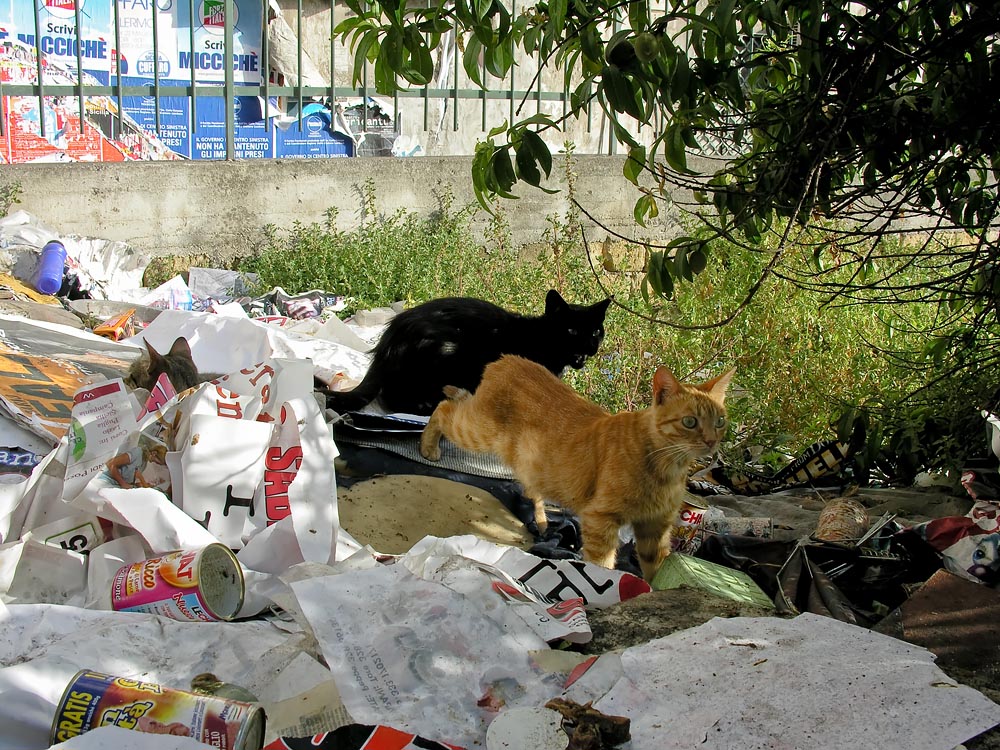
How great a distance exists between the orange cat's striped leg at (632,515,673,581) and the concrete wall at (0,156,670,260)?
173 inches

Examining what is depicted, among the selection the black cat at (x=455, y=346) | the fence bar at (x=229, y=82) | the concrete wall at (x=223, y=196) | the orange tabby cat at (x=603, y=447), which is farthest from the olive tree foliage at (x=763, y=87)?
the fence bar at (x=229, y=82)

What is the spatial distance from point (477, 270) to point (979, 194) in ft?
13.1

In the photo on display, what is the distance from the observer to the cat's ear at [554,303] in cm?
494

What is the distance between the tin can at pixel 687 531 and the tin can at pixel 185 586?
1.77m

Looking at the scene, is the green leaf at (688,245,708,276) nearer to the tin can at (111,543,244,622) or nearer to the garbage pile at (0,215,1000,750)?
the garbage pile at (0,215,1000,750)

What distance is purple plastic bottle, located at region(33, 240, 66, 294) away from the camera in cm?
561

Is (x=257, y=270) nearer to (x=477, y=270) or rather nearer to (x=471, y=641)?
(x=477, y=270)

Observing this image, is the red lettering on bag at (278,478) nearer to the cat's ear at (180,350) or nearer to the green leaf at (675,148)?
the cat's ear at (180,350)

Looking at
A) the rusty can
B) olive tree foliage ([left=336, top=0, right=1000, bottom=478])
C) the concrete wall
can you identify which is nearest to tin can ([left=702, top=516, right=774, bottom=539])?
the rusty can

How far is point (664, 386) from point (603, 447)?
0.34 m

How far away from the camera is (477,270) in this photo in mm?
6801

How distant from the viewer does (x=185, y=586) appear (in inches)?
88.1

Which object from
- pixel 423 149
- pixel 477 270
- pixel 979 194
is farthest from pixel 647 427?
pixel 423 149

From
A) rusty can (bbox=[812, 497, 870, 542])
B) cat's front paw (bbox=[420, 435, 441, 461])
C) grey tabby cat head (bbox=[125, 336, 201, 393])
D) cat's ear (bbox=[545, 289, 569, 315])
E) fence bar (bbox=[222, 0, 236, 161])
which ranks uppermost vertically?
fence bar (bbox=[222, 0, 236, 161])
